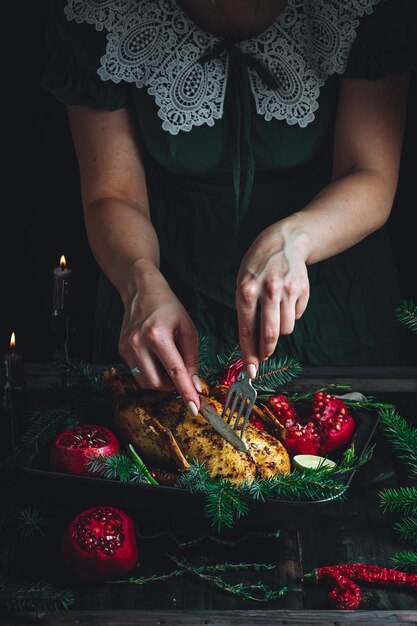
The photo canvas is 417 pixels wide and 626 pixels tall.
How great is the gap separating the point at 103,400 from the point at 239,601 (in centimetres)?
41

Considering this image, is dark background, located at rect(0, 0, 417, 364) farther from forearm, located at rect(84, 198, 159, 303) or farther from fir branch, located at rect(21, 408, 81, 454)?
fir branch, located at rect(21, 408, 81, 454)

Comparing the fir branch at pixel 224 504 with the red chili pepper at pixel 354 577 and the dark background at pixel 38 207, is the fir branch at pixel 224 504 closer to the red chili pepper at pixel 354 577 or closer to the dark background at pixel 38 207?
the red chili pepper at pixel 354 577

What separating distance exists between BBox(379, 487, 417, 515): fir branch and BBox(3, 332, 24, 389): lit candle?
0.54m

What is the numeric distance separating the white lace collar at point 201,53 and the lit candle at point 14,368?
49 cm

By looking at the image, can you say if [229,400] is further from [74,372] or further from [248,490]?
[74,372]

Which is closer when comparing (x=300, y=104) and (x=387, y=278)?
(x=300, y=104)

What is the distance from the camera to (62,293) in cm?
125

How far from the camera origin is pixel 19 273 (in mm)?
2146

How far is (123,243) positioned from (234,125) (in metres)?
0.31

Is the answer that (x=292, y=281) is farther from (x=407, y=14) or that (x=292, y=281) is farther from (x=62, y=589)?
(x=407, y=14)

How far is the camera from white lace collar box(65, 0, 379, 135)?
1.40 meters

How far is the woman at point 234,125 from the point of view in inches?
53.8

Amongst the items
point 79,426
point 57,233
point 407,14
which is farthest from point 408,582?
point 57,233

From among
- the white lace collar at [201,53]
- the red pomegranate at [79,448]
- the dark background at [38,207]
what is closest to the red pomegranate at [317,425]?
the red pomegranate at [79,448]
